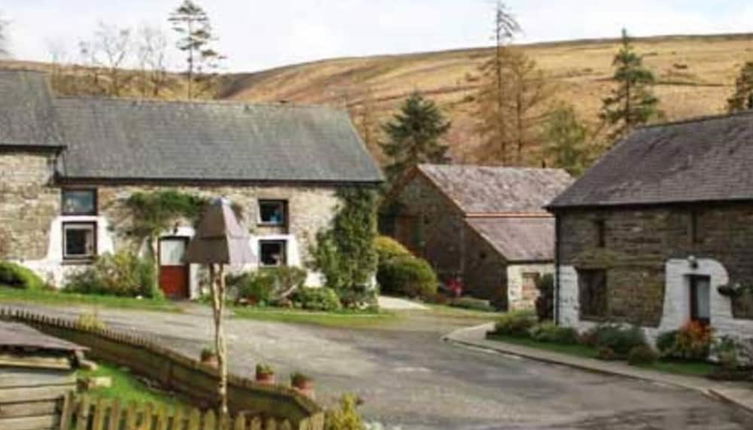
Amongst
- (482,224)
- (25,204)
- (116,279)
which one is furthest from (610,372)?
(482,224)

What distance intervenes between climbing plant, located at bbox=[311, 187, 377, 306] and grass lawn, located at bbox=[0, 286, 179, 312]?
7926 millimetres

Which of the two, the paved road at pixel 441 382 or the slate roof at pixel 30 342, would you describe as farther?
the paved road at pixel 441 382

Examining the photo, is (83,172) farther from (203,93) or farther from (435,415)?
(203,93)

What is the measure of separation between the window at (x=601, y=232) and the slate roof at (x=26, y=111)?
763 inches

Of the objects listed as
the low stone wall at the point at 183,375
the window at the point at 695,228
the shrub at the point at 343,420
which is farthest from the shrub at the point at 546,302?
the shrub at the point at 343,420

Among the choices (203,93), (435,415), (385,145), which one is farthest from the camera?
(203,93)

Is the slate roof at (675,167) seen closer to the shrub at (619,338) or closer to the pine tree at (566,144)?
the shrub at (619,338)

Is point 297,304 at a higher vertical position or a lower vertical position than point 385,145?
lower

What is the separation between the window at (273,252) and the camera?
45.4 meters

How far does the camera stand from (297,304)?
145ft

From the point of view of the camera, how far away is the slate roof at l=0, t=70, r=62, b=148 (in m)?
41.1

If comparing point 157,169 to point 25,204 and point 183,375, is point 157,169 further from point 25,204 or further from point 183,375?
point 183,375

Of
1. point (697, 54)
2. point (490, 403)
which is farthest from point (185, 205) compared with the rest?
point (697, 54)

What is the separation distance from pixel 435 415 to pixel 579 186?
17175mm
